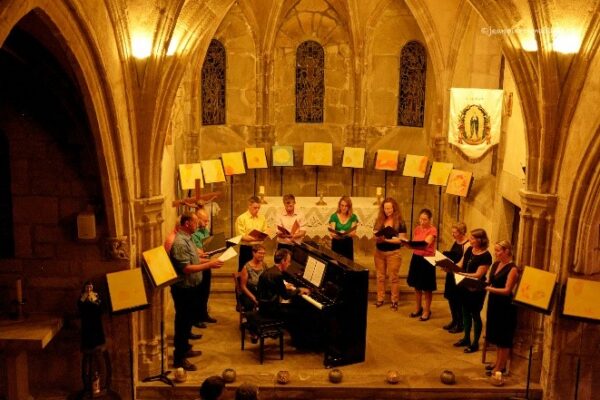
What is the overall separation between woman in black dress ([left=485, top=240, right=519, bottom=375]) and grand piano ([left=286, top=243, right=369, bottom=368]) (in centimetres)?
143

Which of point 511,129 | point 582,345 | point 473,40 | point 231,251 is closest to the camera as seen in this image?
point 582,345

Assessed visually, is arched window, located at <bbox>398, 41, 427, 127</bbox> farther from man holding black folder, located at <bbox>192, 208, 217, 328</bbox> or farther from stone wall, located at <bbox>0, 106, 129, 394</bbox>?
stone wall, located at <bbox>0, 106, 129, 394</bbox>

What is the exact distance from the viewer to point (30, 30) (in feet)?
20.9

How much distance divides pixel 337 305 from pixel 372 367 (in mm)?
915

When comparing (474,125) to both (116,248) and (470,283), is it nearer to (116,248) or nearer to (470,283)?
(470,283)

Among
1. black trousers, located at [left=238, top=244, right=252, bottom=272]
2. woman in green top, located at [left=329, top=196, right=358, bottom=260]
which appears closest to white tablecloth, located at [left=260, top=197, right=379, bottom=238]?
woman in green top, located at [left=329, top=196, right=358, bottom=260]

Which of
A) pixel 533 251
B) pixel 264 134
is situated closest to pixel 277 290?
pixel 533 251

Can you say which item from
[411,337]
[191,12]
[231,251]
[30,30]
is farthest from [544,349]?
[30,30]

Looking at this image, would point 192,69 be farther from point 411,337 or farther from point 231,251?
point 411,337

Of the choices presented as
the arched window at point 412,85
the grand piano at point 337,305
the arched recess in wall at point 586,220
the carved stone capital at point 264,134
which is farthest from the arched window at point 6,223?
the arched window at point 412,85

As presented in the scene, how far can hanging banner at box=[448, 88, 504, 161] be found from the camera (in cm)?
1048

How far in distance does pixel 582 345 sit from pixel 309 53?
25.9 ft

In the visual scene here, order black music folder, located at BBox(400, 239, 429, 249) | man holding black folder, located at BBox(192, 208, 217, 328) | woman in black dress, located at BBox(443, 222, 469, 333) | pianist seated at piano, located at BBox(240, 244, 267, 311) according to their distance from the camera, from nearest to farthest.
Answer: pianist seated at piano, located at BBox(240, 244, 267, 311) → woman in black dress, located at BBox(443, 222, 469, 333) → man holding black folder, located at BBox(192, 208, 217, 328) → black music folder, located at BBox(400, 239, 429, 249)

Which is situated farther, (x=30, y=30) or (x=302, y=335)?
(x=302, y=335)
